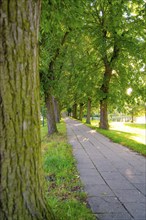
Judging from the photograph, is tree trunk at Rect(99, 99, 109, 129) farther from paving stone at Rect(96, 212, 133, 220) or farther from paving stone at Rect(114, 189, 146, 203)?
paving stone at Rect(96, 212, 133, 220)

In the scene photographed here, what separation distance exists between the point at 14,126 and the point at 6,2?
3.86 feet

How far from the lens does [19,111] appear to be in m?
2.63

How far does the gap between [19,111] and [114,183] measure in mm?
3878

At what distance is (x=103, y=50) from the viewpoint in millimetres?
16328

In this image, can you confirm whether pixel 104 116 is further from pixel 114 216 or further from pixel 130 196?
pixel 114 216

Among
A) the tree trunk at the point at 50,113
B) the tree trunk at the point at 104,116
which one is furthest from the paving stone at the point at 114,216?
the tree trunk at the point at 104,116

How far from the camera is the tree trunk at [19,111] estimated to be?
99.9 inches

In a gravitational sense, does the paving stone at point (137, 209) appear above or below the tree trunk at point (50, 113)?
below

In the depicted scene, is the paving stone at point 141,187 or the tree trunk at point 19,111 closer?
the tree trunk at point 19,111

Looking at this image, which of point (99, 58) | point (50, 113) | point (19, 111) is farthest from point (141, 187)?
point (99, 58)

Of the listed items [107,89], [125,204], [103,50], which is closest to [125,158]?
[125,204]

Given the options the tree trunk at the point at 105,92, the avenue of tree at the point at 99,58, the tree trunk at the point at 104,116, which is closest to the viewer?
the avenue of tree at the point at 99,58

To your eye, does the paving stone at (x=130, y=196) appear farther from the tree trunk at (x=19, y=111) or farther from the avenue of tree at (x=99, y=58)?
the avenue of tree at (x=99, y=58)

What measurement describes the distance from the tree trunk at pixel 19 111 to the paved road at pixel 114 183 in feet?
5.74
